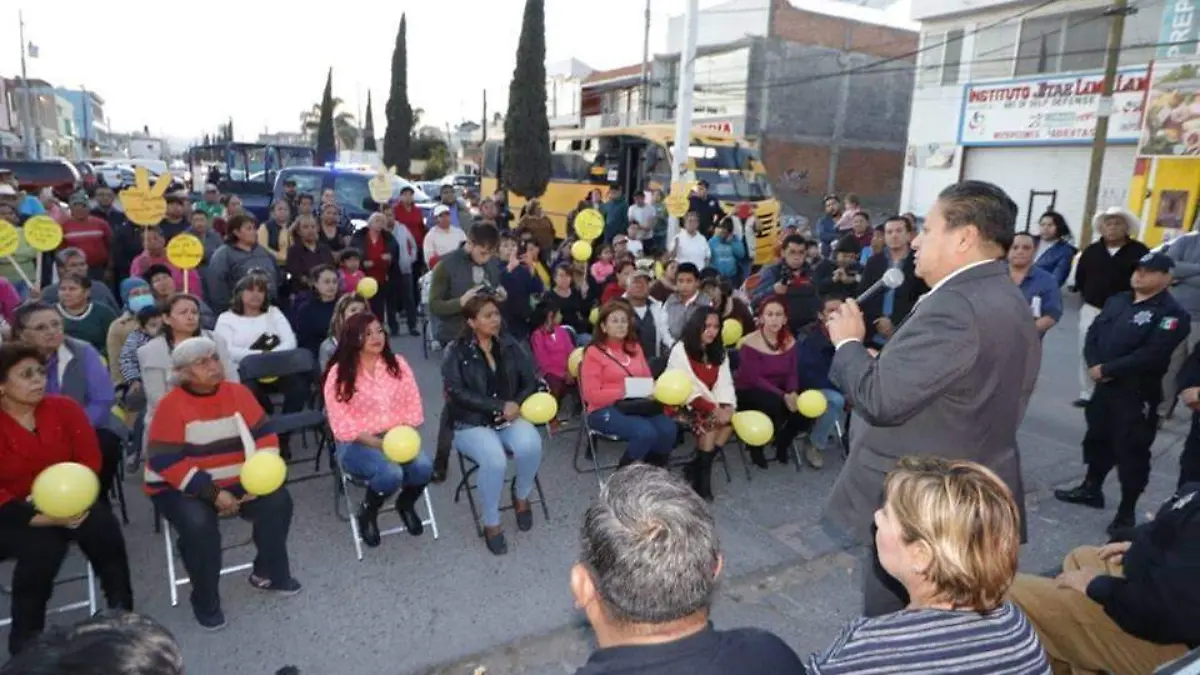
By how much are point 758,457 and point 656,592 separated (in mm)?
4537

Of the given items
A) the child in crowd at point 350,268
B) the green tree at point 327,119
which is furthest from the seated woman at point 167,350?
the green tree at point 327,119

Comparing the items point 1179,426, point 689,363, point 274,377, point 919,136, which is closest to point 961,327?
point 689,363

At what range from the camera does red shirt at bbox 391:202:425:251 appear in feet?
33.1

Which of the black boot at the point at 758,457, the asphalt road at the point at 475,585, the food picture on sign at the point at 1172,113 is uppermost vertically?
the food picture on sign at the point at 1172,113

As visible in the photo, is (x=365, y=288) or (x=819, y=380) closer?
(x=819, y=380)

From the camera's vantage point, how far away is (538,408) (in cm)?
461

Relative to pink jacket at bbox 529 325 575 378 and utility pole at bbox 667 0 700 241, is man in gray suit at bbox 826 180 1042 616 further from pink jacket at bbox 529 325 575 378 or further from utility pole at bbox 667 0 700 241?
utility pole at bbox 667 0 700 241

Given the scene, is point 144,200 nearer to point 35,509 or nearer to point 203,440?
point 203,440

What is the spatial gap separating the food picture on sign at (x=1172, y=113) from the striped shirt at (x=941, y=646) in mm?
17116

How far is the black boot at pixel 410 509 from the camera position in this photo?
14.7 ft

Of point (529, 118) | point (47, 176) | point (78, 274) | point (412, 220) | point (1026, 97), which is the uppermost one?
point (1026, 97)

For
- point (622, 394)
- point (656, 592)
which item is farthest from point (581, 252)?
point (656, 592)

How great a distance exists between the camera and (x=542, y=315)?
6.93 m

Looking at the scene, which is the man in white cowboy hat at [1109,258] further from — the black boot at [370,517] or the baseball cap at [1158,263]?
the black boot at [370,517]
